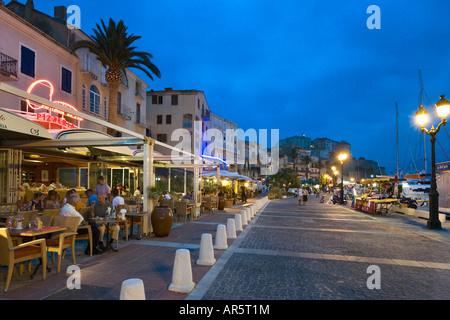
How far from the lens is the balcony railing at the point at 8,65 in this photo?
1460 cm

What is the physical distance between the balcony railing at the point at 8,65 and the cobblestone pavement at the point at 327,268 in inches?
551

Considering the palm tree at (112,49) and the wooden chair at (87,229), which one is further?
the palm tree at (112,49)

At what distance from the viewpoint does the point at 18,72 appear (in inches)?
623

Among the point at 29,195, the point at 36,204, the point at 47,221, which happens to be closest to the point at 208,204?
the point at 29,195

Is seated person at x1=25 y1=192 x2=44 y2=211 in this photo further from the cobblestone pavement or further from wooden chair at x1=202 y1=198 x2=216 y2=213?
wooden chair at x1=202 y1=198 x2=216 y2=213

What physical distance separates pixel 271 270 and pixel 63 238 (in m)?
3.97

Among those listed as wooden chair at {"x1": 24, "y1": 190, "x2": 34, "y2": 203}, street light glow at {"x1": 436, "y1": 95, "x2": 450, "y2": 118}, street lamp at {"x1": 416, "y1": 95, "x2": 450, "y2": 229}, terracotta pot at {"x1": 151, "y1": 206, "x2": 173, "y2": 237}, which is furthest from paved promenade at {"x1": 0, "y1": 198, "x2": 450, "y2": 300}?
wooden chair at {"x1": 24, "y1": 190, "x2": 34, "y2": 203}

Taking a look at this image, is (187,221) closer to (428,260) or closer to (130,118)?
(428,260)

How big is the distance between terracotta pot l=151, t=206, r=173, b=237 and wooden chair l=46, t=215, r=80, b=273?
307cm

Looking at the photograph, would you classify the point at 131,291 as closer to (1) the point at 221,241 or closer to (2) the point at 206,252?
(2) the point at 206,252

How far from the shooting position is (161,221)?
28.7ft

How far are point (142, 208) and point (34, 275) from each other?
4.86 meters

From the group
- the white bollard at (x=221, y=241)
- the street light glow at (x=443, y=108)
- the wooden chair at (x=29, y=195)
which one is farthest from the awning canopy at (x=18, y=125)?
the street light glow at (x=443, y=108)

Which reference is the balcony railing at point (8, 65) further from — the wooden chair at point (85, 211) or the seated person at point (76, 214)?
the seated person at point (76, 214)
